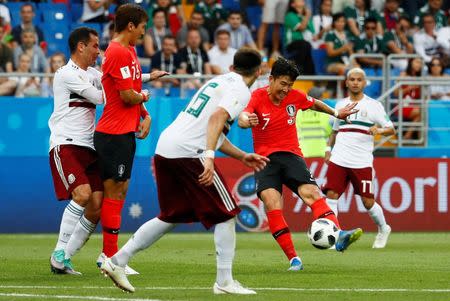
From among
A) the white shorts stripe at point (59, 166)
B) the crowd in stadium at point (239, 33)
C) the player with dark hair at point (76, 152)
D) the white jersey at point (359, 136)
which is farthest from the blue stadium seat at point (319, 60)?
the white shorts stripe at point (59, 166)

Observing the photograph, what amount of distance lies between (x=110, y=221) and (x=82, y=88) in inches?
54.3

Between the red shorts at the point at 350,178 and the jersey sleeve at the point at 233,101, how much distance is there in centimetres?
699

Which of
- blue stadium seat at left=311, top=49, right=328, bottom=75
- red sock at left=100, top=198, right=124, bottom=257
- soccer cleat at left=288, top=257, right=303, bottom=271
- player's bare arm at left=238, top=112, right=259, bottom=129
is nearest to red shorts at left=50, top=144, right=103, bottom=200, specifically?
red sock at left=100, top=198, right=124, bottom=257

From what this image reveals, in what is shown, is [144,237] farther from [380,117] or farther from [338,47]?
[338,47]

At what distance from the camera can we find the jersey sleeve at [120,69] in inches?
452

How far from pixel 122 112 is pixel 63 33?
12696 millimetres

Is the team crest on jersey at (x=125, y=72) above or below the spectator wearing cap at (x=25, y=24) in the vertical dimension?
above

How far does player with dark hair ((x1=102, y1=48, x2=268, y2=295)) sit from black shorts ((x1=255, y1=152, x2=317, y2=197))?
3.08m

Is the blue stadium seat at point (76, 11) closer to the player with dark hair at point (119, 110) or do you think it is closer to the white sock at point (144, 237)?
the player with dark hair at point (119, 110)

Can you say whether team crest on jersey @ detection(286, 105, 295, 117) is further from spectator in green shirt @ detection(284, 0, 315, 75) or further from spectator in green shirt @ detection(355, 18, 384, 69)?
spectator in green shirt @ detection(355, 18, 384, 69)

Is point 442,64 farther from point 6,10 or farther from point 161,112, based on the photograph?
point 6,10

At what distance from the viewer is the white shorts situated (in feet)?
82.2

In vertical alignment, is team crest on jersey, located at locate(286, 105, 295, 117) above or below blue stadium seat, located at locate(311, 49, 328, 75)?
above

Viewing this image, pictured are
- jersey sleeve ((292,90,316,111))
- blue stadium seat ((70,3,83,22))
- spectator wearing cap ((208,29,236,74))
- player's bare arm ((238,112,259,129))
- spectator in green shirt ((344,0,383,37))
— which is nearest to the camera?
player's bare arm ((238,112,259,129))
